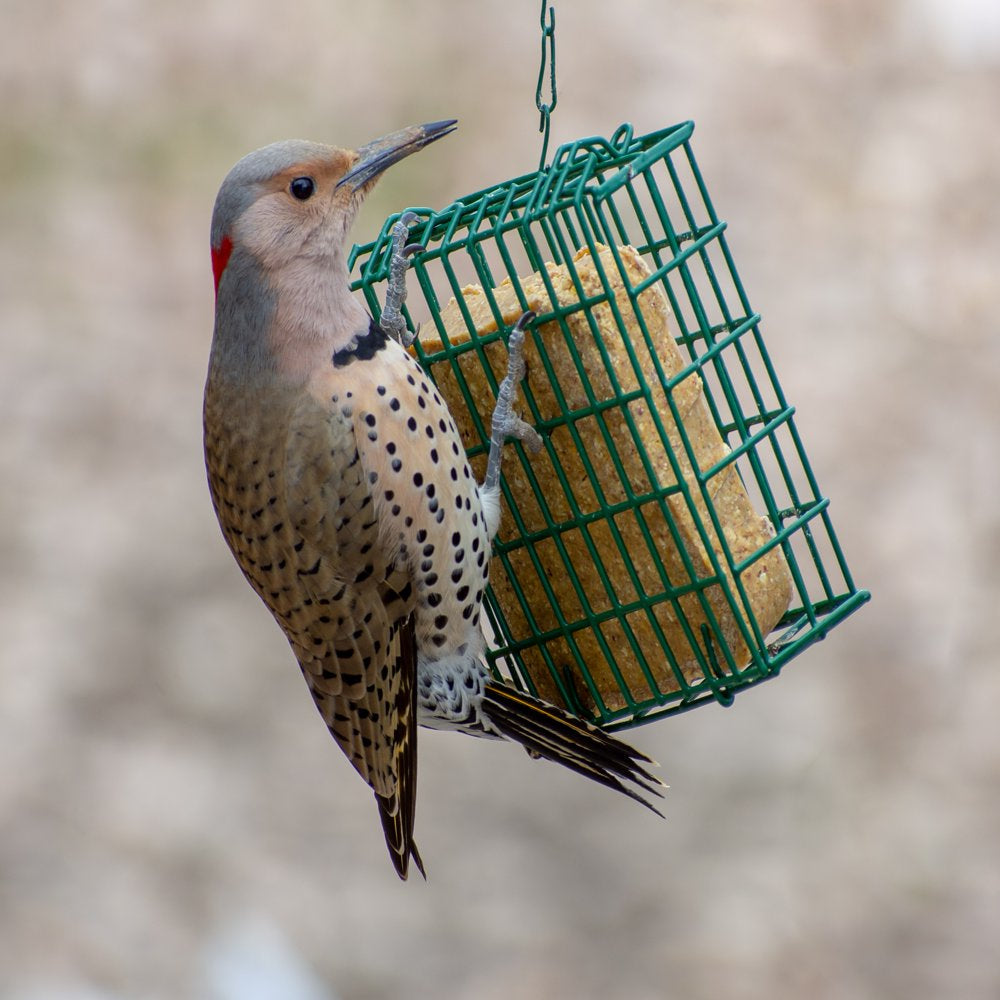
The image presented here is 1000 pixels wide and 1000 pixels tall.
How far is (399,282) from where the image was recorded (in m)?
3.82

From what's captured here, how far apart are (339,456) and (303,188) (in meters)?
0.58

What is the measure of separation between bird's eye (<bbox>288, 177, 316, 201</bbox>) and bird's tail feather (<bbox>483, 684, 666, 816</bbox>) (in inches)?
47.4

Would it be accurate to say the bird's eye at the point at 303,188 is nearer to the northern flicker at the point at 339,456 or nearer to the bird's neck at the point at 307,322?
the northern flicker at the point at 339,456

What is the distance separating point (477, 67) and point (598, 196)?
5.85m

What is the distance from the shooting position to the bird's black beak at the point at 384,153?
3637 millimetres

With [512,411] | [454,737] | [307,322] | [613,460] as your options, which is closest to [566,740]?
[613,460]

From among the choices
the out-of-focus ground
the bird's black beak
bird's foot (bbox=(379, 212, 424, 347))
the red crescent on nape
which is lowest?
the out-of-focus ground

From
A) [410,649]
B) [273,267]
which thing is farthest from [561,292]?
[410,649]

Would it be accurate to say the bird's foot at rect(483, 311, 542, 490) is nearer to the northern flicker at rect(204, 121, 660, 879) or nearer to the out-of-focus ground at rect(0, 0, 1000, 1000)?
the northern flicker at rect(204, 121, 660, 879)

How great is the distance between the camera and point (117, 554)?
25.5 feet

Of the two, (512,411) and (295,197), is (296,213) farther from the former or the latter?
(512,411)

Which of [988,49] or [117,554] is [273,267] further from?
[988,49]

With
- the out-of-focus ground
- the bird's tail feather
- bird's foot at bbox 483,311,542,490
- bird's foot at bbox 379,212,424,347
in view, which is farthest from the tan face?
the out-of-focus ground

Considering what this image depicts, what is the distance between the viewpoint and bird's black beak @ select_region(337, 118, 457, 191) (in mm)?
3637
